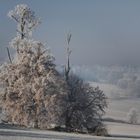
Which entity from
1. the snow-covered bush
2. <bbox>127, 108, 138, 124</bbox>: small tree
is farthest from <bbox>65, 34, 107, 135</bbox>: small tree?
<bbox>127, 108, 138, 124</bbox>: small tree

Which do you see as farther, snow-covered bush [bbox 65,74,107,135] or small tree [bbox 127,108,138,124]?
small tree [bbox 127,108,138,124]

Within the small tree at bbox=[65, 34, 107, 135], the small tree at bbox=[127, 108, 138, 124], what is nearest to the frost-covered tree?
the small tree at bbox=[65, 34, 107, 135]

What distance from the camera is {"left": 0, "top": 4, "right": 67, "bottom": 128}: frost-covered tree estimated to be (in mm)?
62031

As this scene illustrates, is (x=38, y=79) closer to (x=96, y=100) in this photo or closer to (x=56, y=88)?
(x=56, y=88)

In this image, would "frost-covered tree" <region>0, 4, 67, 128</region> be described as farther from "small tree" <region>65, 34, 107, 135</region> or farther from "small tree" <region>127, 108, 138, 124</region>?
"small tree" <region>127, 108, 138, 124</region>

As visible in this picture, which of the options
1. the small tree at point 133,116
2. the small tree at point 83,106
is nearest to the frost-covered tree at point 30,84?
the small tree at point 83,106

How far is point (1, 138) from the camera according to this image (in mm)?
34531

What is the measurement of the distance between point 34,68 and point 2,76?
14.0 feet

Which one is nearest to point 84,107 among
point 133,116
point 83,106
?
point 83,106

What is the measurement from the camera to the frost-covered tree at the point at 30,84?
2442 inches

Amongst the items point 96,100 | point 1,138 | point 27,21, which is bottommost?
point 1,138

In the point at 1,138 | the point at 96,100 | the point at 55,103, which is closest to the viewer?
the point at 1,138

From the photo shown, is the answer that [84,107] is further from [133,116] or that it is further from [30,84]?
[133,116]

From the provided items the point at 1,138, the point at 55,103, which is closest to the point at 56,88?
the point at 55,103
